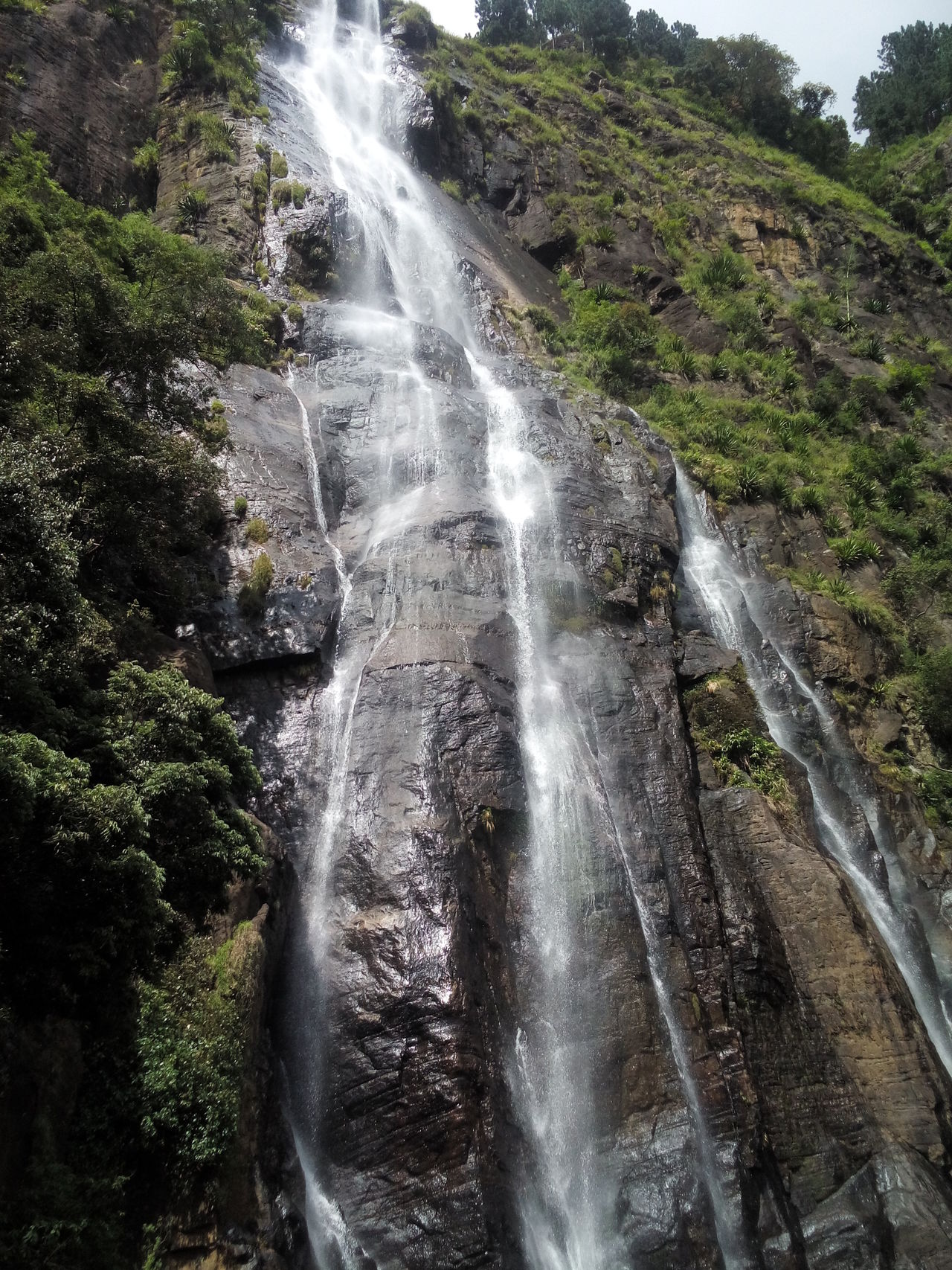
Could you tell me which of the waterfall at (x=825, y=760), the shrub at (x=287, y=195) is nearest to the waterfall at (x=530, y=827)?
the shrub at (x=287, y=195)

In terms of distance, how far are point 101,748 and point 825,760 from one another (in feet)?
43.8

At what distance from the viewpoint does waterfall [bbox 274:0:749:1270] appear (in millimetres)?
8734

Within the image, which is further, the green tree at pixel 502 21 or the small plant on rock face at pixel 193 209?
the green tree at pixel 502 21

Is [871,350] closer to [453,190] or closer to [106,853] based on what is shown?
[453,190]

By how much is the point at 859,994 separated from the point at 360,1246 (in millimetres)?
7226

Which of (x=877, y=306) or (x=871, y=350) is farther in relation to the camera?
(x=877, y=306)

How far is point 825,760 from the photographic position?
15.6 m

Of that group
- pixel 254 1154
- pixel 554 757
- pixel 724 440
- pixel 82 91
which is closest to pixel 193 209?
pixel 82 91

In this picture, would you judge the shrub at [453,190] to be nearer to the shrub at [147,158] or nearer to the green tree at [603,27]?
the shrub at [147,158]

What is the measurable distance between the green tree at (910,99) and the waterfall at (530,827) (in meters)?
44.7

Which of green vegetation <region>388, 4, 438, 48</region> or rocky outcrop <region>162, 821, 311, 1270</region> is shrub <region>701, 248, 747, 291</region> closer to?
green vegetation <region>388, 4, 438, 48</region>

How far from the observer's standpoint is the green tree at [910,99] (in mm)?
49656

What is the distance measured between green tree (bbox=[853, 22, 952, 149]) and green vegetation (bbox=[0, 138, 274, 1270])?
55.6 meters

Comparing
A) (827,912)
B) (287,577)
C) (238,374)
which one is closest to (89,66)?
(238,374)
